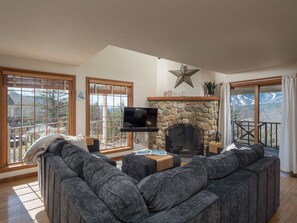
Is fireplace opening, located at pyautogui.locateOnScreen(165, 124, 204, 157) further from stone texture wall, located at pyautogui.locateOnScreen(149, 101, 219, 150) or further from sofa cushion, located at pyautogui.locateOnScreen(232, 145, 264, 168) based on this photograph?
sofa cushion, located at pyautogui.locateOnScreen(232, 145, 264, 168)

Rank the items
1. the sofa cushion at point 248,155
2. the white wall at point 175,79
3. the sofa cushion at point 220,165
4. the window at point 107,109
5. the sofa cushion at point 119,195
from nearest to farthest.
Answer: the sofa cushion at point 119,195 → the sofa cushion at point 220,165 → the sofa cushion at point 248,155 → the window at point 107,109 → the white wall at point 175,79

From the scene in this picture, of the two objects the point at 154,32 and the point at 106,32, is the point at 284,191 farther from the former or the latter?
the point at 106,32

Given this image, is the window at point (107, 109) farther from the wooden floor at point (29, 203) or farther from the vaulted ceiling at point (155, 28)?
the wooden floor at point (29, 203)

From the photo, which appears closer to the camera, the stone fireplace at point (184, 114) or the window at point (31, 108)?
the window at point (31, 108)

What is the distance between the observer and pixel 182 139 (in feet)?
17.3

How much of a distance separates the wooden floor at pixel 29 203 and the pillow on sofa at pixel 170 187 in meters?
1.65

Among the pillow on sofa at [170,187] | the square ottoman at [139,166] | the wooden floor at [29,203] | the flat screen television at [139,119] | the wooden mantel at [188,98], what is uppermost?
the wooden mantel at [188,98]

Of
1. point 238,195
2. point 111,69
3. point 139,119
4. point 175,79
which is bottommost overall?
point 238,195

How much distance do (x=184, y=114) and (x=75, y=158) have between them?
3.59m

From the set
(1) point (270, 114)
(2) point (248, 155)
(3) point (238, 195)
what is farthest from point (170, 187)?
(1) point (270, 114)

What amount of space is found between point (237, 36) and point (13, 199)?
3.89 meters

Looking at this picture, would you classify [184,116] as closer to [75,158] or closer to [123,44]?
[123,44]

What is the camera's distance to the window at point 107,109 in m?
4.47

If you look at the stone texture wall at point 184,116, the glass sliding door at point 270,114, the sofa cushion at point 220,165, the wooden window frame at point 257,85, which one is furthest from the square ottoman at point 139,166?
the glass sliding door at point 270,114
